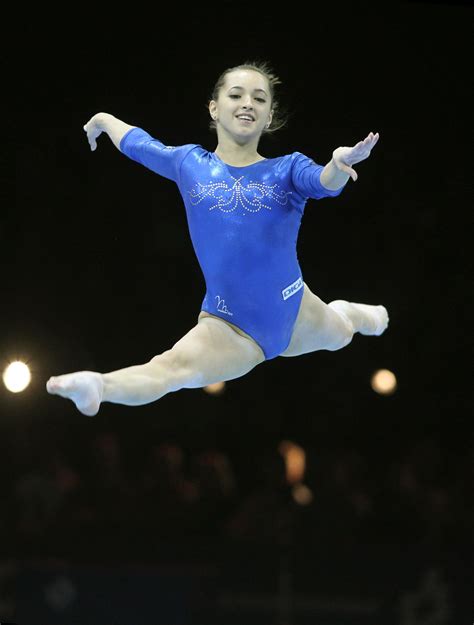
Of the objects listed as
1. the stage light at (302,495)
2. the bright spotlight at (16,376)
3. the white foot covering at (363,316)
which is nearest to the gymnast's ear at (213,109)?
the white foot covering at (363,316)

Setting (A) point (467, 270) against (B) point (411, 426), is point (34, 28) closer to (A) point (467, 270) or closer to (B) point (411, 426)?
(A) point (467, 270)

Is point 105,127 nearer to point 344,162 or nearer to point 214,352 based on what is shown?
point 214,352

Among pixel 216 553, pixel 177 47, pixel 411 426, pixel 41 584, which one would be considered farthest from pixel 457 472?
pixel 177 47

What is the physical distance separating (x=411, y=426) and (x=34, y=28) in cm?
307

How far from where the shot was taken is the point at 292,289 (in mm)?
3582

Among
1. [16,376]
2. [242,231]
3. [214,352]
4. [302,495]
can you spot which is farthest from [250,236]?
[302,495]

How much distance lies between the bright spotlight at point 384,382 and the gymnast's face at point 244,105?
8.86ft

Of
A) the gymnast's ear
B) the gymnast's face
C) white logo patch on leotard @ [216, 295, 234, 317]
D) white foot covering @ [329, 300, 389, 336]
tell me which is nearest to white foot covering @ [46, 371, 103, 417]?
white logo patch on leotard @ [216, 295, 234, 317]

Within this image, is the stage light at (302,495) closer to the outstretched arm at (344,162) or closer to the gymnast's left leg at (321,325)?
the gymnast's left leg at (321,325)

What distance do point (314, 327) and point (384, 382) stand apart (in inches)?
91.1

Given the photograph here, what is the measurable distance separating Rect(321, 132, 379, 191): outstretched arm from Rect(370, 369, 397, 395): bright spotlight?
9.66 ft

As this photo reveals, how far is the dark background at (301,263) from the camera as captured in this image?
495 centimetres

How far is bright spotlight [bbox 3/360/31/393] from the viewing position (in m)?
5.29

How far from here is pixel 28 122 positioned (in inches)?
197
